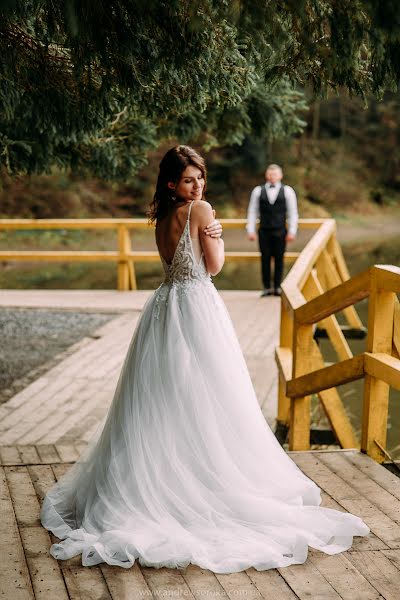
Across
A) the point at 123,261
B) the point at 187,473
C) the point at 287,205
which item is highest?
the point at 187,473

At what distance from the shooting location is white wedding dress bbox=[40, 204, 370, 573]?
12.5 feet

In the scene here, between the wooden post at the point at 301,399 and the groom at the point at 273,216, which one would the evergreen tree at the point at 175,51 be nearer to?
the wooden post at the point at 301,399

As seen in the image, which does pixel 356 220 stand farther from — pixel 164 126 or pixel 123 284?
pixel 164 126

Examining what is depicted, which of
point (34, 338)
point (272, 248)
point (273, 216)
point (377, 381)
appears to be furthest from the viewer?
point (272, 248)

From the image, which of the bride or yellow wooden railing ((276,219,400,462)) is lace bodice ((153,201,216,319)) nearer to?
the bride

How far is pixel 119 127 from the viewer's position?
810 centimetres

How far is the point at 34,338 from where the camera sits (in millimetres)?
10250

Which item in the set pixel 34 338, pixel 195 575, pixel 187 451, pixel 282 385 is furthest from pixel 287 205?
pixel 195 575

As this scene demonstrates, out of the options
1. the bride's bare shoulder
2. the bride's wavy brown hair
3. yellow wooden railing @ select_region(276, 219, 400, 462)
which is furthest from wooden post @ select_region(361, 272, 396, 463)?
the bride's wavy brown hair

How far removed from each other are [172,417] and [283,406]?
3039 millimetres

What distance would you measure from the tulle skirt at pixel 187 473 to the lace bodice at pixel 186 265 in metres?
0.04

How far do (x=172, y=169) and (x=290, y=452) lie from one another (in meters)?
2.01

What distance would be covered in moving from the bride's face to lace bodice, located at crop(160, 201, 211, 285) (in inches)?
2.0

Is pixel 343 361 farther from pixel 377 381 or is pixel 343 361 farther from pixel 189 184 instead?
pixel 189 184
